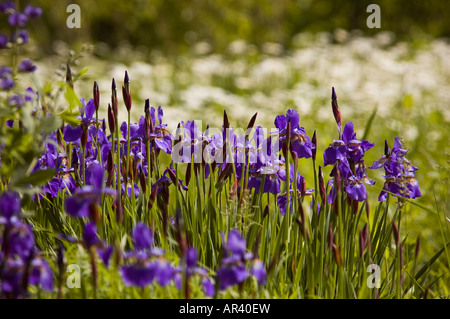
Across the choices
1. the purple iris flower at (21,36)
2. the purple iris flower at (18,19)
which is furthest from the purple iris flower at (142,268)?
the purple iris flower at (18,19)

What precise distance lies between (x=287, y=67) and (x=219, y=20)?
2487 millimetres

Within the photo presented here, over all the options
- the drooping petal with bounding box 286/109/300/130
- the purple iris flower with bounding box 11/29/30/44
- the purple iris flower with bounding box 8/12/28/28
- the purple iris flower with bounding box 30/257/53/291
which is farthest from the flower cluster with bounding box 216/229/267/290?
the purple iris flower with bounding box 8/12/28/28

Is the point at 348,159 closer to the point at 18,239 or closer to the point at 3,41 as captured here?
the point at 18,239

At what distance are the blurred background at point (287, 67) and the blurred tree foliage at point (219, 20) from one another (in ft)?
0.09

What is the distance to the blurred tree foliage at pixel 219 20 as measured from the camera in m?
10.1

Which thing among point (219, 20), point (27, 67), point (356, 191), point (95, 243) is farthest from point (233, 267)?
point (219, 20)

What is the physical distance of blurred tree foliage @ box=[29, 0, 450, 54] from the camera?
10086 millimetres

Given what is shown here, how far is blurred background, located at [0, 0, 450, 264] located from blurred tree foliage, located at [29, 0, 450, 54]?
27mm

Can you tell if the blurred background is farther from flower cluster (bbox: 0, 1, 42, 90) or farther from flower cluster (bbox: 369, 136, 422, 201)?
flower cluster (bbox: 369, 136, 422, 201)

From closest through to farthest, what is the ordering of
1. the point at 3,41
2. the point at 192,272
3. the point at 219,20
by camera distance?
the point at 192,272
the point at 3,41
the point at 219,20

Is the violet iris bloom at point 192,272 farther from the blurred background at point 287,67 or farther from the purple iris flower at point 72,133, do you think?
the blurred background at point 287,67

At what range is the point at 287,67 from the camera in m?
8.31
